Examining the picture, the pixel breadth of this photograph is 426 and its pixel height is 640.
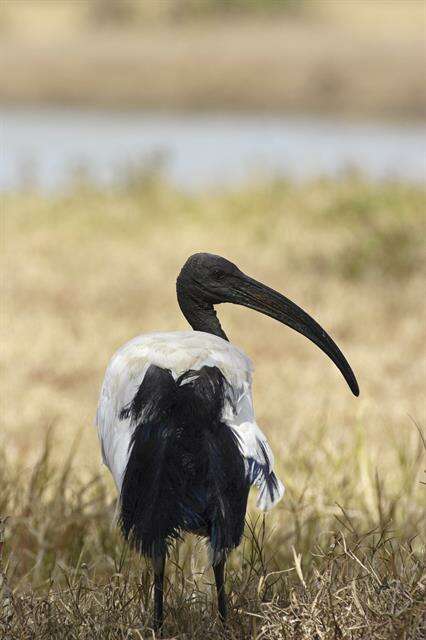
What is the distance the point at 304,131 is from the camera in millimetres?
21953

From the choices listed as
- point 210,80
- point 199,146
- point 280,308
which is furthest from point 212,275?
point 210,80

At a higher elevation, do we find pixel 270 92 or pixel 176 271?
pixel 270 92

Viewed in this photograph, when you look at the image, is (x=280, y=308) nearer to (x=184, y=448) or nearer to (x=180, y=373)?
(x=180, y=373)

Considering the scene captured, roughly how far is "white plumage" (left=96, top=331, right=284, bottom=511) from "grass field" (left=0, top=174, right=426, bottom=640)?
31cm

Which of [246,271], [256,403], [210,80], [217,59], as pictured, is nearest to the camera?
[256,403]

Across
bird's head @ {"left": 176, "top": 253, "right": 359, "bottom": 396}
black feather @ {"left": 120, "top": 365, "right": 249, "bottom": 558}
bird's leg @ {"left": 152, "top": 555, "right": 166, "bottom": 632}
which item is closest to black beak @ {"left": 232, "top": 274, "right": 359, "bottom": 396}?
bird's head @ {"left": 176, "top": 253, "right": 359, "bottom": 396}

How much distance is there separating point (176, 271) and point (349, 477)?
15.3ft

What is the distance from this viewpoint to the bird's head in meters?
3.10

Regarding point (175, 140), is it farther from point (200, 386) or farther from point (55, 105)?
point (200, 386)

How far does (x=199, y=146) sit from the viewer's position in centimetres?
1952

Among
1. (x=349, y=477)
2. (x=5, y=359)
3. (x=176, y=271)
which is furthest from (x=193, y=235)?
(x=349, y=477)

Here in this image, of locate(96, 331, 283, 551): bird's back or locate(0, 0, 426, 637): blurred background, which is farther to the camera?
locate(0, 0, 426, 637): blurred background

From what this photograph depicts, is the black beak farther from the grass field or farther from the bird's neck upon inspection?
the grass field

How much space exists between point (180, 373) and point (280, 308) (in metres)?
0.45
